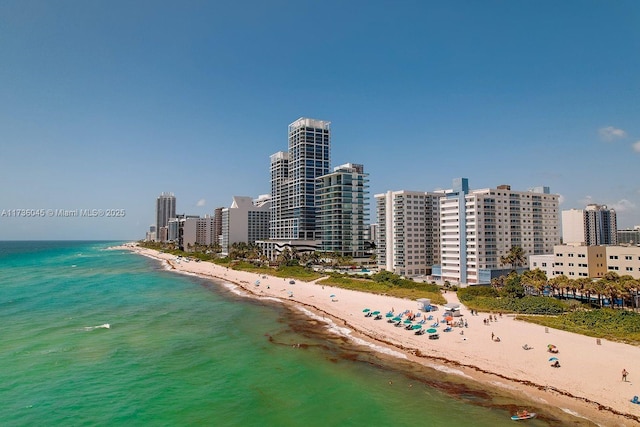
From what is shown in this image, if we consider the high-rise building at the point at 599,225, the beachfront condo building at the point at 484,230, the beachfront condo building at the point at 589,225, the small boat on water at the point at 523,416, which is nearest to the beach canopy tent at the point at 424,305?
the beachfront condo building at the point at 484,230

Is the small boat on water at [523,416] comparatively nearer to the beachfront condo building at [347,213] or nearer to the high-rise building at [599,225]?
the beachfront condo building at [347,213]

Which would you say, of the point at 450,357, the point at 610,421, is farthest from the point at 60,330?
the point at 610,421

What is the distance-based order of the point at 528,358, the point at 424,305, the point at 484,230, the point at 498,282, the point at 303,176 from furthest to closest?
the point at 303,176 < the point at 484,230 < the point at 498,282 < the point at 424,305 < the point at 528,358

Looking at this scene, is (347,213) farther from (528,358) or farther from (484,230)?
(528,358)

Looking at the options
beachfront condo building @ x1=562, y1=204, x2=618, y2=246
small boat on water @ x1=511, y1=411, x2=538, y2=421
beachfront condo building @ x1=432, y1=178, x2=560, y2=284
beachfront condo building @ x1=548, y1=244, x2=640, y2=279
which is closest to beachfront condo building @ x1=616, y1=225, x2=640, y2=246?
beachfront condo building @ x1=562, y1=204, x2=618, y2=246

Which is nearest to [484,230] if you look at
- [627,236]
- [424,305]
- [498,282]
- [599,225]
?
[498,282]

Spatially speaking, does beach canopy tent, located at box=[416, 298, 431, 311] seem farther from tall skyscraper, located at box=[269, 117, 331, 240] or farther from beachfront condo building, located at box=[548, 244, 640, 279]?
tall skyscraper, located at box=[269, 117, 331, 240]

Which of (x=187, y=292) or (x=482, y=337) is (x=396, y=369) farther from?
(x=187, y=292)
